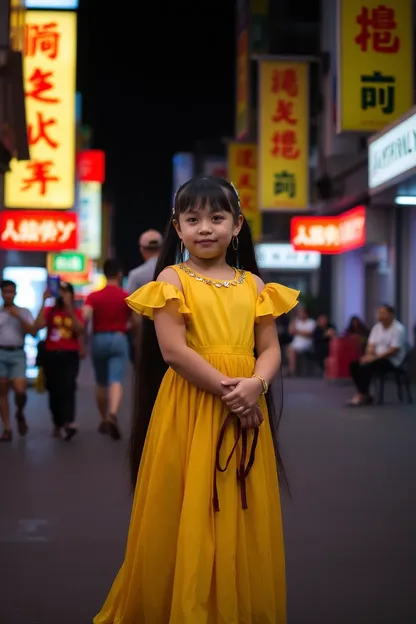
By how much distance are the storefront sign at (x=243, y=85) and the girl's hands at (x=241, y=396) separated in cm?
2399

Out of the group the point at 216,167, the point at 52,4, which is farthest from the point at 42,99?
the point at 216,167

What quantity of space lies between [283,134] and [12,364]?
13826 millimetres

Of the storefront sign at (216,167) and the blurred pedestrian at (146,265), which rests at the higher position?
the storefront sign at (216,167)

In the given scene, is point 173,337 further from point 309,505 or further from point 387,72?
point 387,72

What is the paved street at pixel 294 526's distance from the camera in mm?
4734

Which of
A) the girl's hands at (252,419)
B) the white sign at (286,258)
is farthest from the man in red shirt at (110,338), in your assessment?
the white sign at (286,258)

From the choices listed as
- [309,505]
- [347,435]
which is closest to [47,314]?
[347,435]

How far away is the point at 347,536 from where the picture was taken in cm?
614

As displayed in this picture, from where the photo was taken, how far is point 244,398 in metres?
3.53

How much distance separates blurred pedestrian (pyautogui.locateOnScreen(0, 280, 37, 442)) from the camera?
10.8m

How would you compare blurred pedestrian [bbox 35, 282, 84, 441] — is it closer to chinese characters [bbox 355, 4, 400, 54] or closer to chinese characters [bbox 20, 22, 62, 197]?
chinese characters [bbox 355, 4, 400, 54]

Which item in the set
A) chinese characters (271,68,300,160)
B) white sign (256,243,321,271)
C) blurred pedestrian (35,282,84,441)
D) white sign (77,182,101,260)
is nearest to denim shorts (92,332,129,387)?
blurred pedestrian (35,282,84,441)

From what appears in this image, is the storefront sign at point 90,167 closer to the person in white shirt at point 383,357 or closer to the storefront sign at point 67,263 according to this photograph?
the storefront sign at point 67,263

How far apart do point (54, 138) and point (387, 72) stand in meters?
7.93
